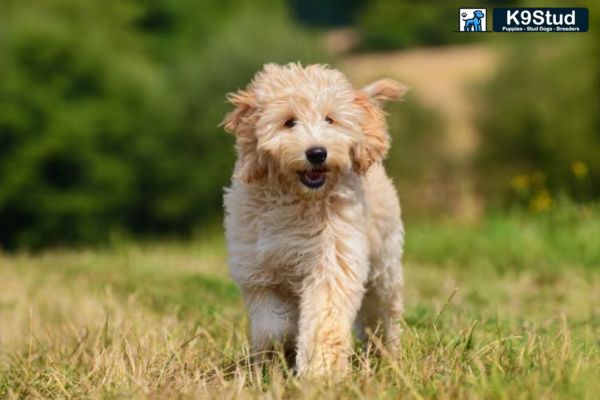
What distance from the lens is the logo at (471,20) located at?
398 inches

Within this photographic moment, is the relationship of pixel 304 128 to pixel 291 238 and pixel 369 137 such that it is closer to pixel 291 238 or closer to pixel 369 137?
pixel 369 137

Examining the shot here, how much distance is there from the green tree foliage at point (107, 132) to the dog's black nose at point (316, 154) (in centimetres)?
2437

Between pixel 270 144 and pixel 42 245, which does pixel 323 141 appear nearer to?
pixel 270 144

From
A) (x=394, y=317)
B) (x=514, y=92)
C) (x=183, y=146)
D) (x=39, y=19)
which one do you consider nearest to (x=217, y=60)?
(x=183, y=146)

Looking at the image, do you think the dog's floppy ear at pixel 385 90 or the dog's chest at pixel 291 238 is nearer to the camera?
the dog's chest at pixel 291 238

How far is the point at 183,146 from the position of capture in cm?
3206

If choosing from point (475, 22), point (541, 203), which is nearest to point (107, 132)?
point (541, 203)

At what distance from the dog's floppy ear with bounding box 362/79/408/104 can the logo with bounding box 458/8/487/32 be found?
4.43m

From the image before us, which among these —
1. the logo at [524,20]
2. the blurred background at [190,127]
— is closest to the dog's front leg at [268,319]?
the logo at [524,20]

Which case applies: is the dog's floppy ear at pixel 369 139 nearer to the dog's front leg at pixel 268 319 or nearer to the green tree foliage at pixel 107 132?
the dog's front leg at pixel 268 319

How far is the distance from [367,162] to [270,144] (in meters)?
0.55

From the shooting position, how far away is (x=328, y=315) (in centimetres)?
486

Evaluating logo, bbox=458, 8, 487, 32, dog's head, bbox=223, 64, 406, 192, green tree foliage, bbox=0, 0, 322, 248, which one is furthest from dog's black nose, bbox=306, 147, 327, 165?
green tree foliage, bbox=0, 0, 322, 248

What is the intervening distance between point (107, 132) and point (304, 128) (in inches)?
1085
